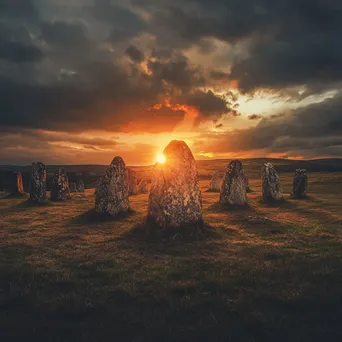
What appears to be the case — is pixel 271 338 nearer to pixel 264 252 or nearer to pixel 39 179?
pixel 264 252

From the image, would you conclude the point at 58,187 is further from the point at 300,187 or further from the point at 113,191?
the point at 300,187

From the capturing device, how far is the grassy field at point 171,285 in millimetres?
5816

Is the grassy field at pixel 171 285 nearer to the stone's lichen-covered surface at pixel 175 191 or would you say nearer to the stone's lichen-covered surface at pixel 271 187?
the stone's lichen-covered surface at pixel 175 191

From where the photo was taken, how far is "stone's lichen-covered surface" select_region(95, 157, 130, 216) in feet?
61.9

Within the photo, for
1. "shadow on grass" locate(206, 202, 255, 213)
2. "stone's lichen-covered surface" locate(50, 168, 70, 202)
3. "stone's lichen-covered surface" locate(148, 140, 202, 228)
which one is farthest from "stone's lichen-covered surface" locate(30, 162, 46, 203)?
"stone's lichen-covered surface" locate(148, 140, 202, 228)

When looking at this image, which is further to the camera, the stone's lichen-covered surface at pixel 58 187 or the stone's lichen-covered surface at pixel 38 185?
the stone's lichen-covered surface at pixel 58 187

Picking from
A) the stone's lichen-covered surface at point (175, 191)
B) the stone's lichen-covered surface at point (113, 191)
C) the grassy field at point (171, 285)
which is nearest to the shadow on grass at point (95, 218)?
the stone's lichen-covered surface at point (113, 191)

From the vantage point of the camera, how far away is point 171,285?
7.87 metres

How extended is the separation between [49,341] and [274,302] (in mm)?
5066

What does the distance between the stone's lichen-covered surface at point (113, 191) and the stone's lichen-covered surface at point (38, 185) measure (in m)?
10.1

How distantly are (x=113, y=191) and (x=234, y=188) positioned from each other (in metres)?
10.1

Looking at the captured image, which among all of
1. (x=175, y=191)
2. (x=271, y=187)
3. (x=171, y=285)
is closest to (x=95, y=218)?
(x=175, y=191)

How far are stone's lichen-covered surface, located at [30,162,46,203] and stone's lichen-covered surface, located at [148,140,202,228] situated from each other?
52.8ft

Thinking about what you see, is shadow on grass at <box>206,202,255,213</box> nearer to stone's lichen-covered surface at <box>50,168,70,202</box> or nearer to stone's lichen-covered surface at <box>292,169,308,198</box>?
stone's lichen-covered surface at <box>292,169,308,198</box>
